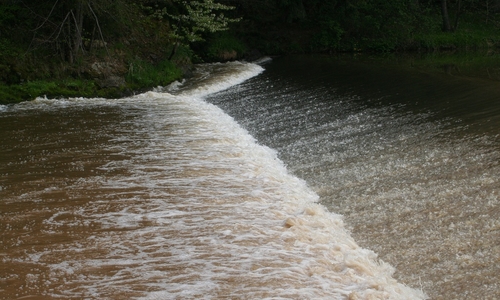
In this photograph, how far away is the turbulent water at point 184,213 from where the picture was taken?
4.21m

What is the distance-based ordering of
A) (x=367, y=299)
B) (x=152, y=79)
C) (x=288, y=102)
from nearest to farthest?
(x=367, y=299)
(x=288, y=102)
(x=152, y=79)

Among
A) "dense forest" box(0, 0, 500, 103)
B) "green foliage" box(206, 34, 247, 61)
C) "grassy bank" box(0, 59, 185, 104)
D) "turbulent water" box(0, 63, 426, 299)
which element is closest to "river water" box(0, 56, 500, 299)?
"turbulent water" box(0, 63, 426, 299)

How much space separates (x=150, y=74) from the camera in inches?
742

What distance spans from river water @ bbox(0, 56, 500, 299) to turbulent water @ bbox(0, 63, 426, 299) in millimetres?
21

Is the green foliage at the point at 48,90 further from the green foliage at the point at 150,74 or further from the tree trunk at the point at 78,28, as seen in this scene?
the green foliage at the point at 150,74

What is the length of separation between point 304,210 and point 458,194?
1.96m

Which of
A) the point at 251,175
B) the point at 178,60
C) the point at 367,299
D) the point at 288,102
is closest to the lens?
the point at 367,299

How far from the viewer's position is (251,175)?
7.23 m

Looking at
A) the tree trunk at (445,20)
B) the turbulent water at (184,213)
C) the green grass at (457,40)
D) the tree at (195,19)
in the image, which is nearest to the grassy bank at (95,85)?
the tree at (195,19)

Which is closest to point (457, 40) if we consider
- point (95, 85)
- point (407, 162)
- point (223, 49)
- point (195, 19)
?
point (223, 49)

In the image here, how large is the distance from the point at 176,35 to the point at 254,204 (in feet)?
51.8

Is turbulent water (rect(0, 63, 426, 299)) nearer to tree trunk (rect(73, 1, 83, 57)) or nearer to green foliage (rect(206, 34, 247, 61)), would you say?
tree trunk (rect(73, 1, 83, 57))

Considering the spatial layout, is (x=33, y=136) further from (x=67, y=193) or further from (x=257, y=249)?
(x=257, y=249)

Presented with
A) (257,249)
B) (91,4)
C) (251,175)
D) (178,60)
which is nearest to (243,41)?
(178,60)
